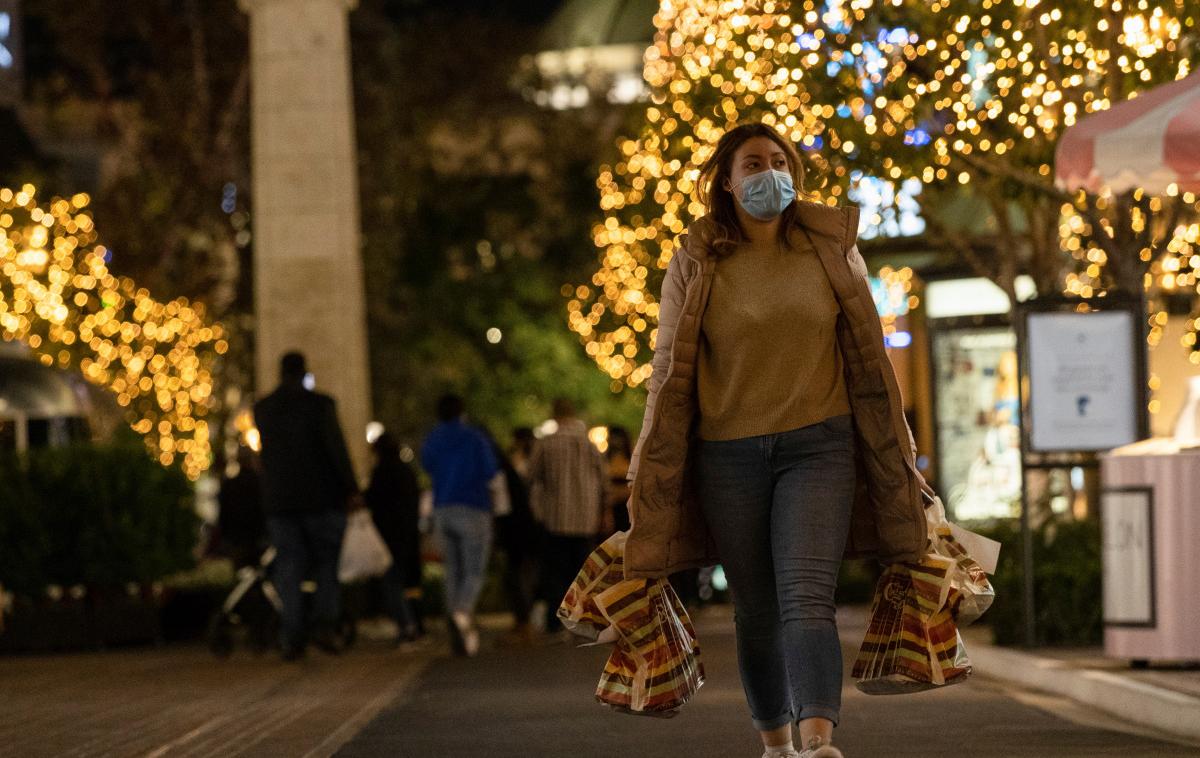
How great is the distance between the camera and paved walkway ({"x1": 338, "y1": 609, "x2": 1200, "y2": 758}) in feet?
31.6

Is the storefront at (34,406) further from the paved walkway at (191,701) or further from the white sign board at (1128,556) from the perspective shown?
the white sign board at (1128,556)

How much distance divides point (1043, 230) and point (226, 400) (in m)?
21.6

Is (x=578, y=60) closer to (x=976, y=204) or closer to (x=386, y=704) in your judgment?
(x=976, y=204)

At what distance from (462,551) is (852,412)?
430 inches

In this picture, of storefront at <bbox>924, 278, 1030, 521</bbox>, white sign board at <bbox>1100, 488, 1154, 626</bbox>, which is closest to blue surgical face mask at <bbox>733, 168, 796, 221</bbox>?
white sign board at <bbox>1100, 488, 1154, 626</bbox>

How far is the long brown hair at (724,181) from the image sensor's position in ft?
24.9

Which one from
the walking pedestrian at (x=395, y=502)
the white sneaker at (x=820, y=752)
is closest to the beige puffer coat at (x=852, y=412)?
the white sneaker at (x=820, y=752)

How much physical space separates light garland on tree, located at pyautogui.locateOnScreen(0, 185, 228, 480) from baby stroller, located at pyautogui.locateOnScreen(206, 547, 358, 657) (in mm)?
21310

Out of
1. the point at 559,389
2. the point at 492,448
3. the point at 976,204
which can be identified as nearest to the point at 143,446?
the point at 492,448

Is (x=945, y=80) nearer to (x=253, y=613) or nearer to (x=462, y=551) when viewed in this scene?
(x=462, y=551)

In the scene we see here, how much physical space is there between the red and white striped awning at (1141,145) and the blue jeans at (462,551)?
6.62m

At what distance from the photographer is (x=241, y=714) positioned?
1234 centimetres

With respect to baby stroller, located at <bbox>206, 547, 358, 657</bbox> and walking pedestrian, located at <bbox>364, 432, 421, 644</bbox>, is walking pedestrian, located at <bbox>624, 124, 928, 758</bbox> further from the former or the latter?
walking pedestrian, located at <bbox>364, 432, 421, 644</bbox>

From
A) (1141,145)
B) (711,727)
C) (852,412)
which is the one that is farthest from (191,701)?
(852,412)
